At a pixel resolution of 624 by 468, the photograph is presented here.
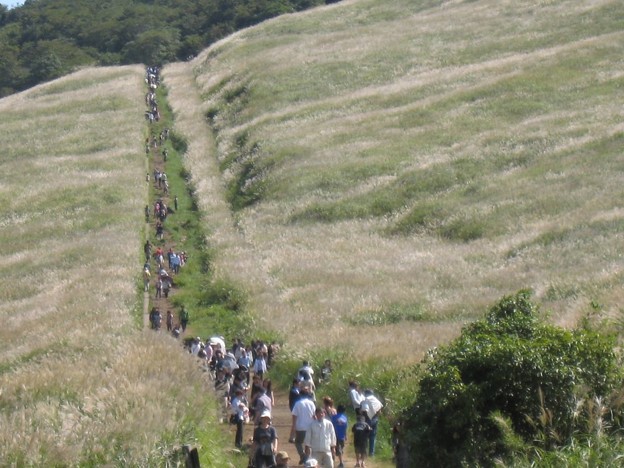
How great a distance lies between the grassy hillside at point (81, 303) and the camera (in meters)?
16.0

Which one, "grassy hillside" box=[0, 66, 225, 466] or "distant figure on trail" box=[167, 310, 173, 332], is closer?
"grassy hillside" box=[0, 66, 225, 466]

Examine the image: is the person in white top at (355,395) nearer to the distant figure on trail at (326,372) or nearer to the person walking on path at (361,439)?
the person walking on path at (361,439)

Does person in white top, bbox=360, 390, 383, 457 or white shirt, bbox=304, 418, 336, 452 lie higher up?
white shirt, bbox=304, 418, 336, 452

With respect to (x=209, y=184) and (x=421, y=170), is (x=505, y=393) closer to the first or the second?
(x=421, y=170)

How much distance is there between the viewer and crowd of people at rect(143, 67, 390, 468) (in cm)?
1798

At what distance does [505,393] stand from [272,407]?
34.6 feet

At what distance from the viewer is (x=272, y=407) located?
24.6 m


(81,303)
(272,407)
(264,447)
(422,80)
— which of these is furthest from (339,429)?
(422,80)

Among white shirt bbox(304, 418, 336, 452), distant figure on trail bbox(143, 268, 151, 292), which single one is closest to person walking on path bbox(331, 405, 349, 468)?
white shirt bbox(304, 418, 336, 452)

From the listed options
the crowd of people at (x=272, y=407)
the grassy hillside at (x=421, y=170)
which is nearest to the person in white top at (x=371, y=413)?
the crowd of people at (x=272, y=407)

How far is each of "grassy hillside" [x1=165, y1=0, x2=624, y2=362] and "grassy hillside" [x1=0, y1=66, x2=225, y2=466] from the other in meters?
4.70

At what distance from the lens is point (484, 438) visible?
14.8m

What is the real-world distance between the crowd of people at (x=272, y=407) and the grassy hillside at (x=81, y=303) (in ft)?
3.96

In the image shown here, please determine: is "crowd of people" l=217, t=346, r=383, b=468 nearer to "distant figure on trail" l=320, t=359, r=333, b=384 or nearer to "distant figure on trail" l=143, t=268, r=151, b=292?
"distant figure on trail" l=320, t=359, r=333, b=384
